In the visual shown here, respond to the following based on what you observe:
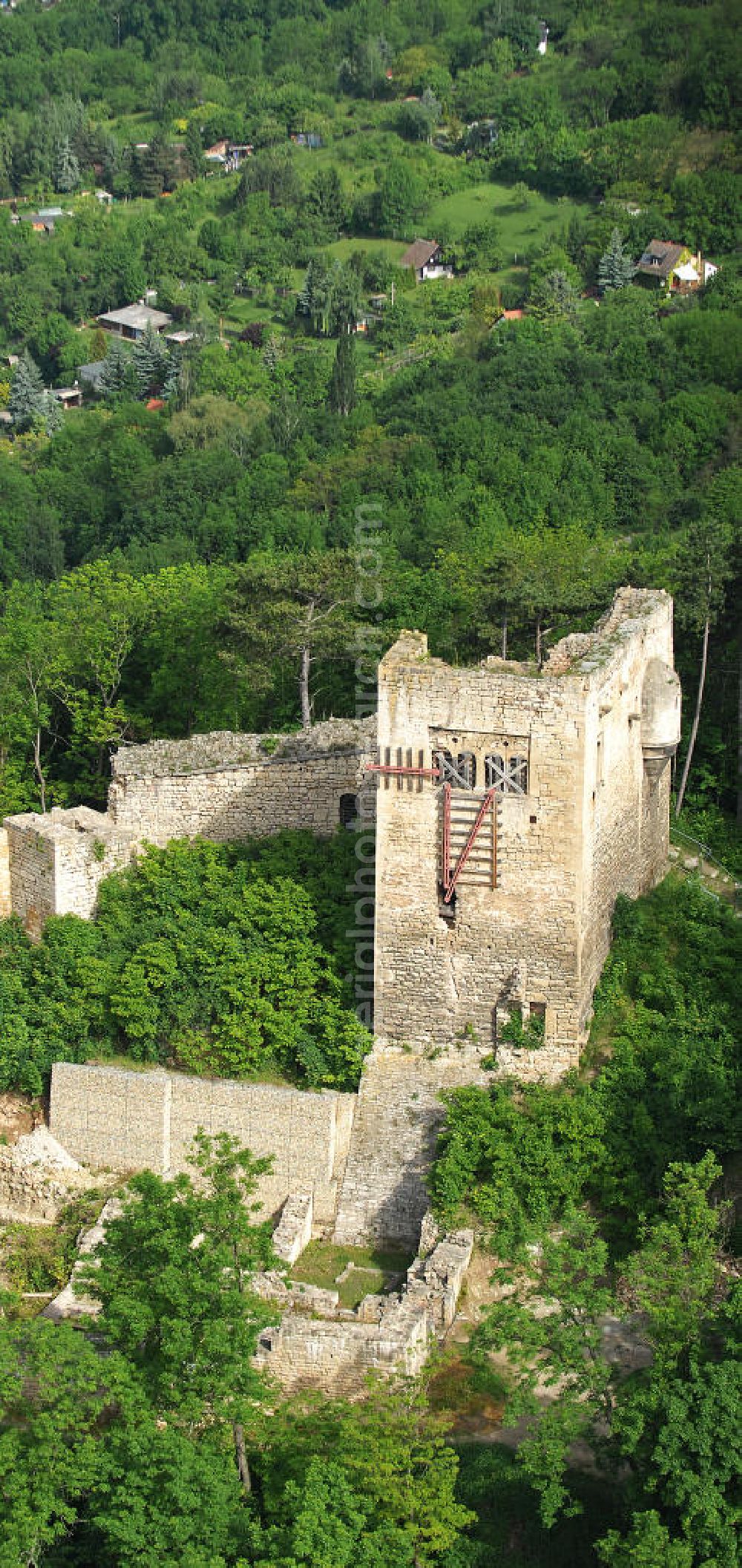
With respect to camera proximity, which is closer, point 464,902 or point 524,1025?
point 464,902

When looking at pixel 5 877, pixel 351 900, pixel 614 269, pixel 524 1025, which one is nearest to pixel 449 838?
pixel 524 1025

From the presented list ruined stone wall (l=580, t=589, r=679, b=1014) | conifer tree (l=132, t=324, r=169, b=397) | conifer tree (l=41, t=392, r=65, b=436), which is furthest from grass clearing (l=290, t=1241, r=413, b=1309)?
conifer tree (l=132, t=324, r=169, b=397)

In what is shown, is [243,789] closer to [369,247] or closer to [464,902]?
[464,902]

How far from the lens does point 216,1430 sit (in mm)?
25484

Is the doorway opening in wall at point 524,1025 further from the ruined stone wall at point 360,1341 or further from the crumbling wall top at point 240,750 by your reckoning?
the crumbling wall top at point 240,750

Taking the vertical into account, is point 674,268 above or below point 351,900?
above

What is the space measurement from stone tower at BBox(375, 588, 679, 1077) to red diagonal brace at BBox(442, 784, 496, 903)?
20mm

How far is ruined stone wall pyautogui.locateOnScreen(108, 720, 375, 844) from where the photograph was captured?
34.3m

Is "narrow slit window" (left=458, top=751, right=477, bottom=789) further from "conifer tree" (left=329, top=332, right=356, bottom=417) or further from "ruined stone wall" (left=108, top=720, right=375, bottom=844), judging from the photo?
"conifer tree" (left=329, top=332, right=356, bottom=417)

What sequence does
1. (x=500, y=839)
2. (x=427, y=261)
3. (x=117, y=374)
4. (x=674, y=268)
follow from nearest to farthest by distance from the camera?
(x=500, y=839)
(x=674, y=268)
(x=427, y=261)
(x=117, y=374)

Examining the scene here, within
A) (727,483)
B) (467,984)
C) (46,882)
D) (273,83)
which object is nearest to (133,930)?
(46,882)

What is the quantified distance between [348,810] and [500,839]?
575 cm

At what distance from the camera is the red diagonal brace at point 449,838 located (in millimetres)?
28734

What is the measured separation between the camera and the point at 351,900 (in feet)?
105
